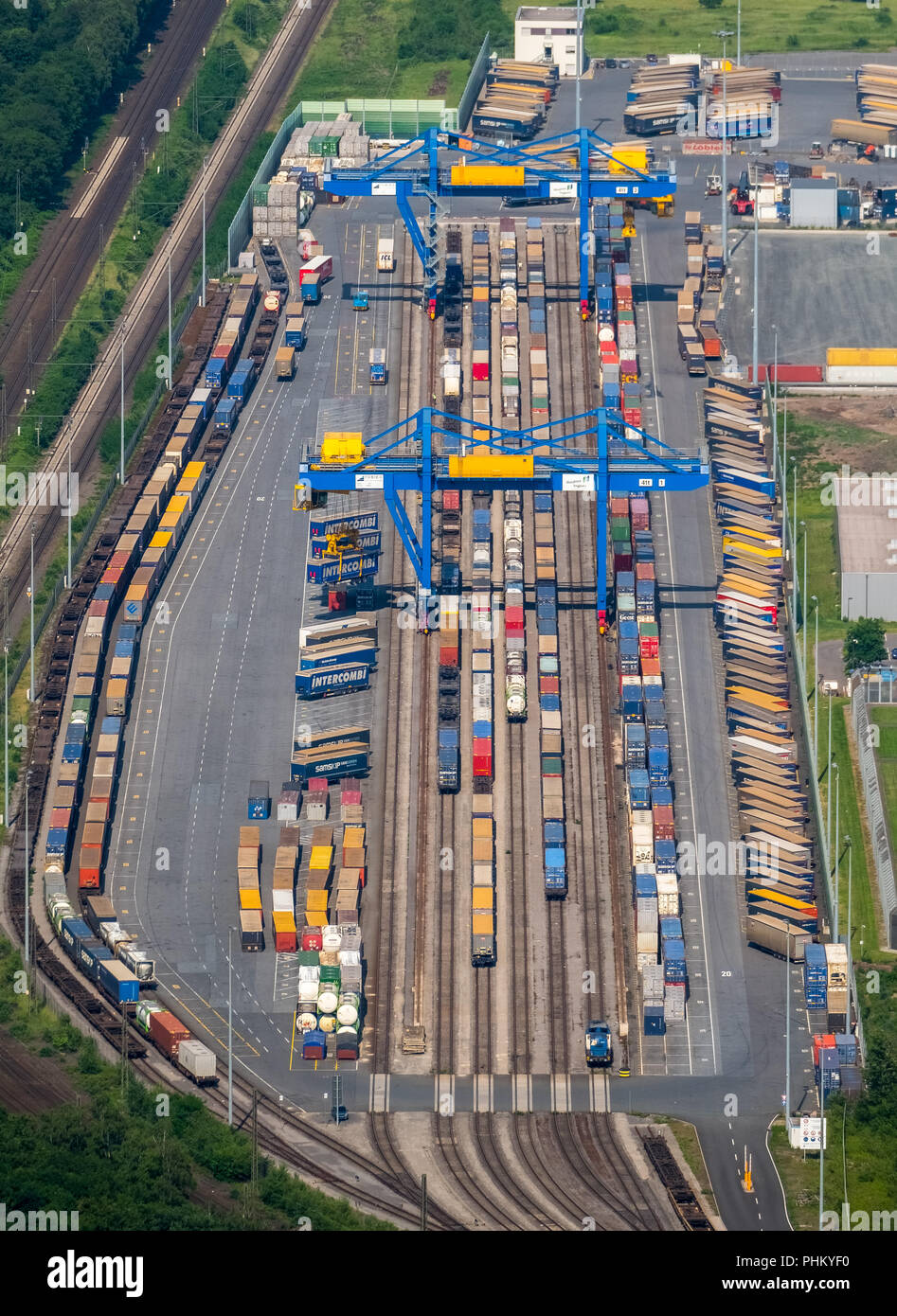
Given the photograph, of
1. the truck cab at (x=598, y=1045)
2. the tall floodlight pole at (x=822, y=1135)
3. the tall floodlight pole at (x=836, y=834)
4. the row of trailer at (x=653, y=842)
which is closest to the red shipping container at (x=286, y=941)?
the truck cab at (x=598, y=1045)

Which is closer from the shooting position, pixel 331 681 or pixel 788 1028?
pixel 788 1028

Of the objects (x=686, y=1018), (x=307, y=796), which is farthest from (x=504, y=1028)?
(x=307, y=796)

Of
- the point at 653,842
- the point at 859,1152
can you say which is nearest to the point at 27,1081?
the point at 653,842

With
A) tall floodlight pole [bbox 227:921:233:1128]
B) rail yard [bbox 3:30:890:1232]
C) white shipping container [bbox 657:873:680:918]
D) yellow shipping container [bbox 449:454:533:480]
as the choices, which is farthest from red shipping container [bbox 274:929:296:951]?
yellow shipping container [bbox 449:454:533:480]

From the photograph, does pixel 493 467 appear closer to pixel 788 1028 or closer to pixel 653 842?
pixel 653 842

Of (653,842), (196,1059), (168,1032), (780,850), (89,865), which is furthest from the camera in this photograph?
(780,850)

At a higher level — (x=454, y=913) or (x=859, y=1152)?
(x=454, y=913)
